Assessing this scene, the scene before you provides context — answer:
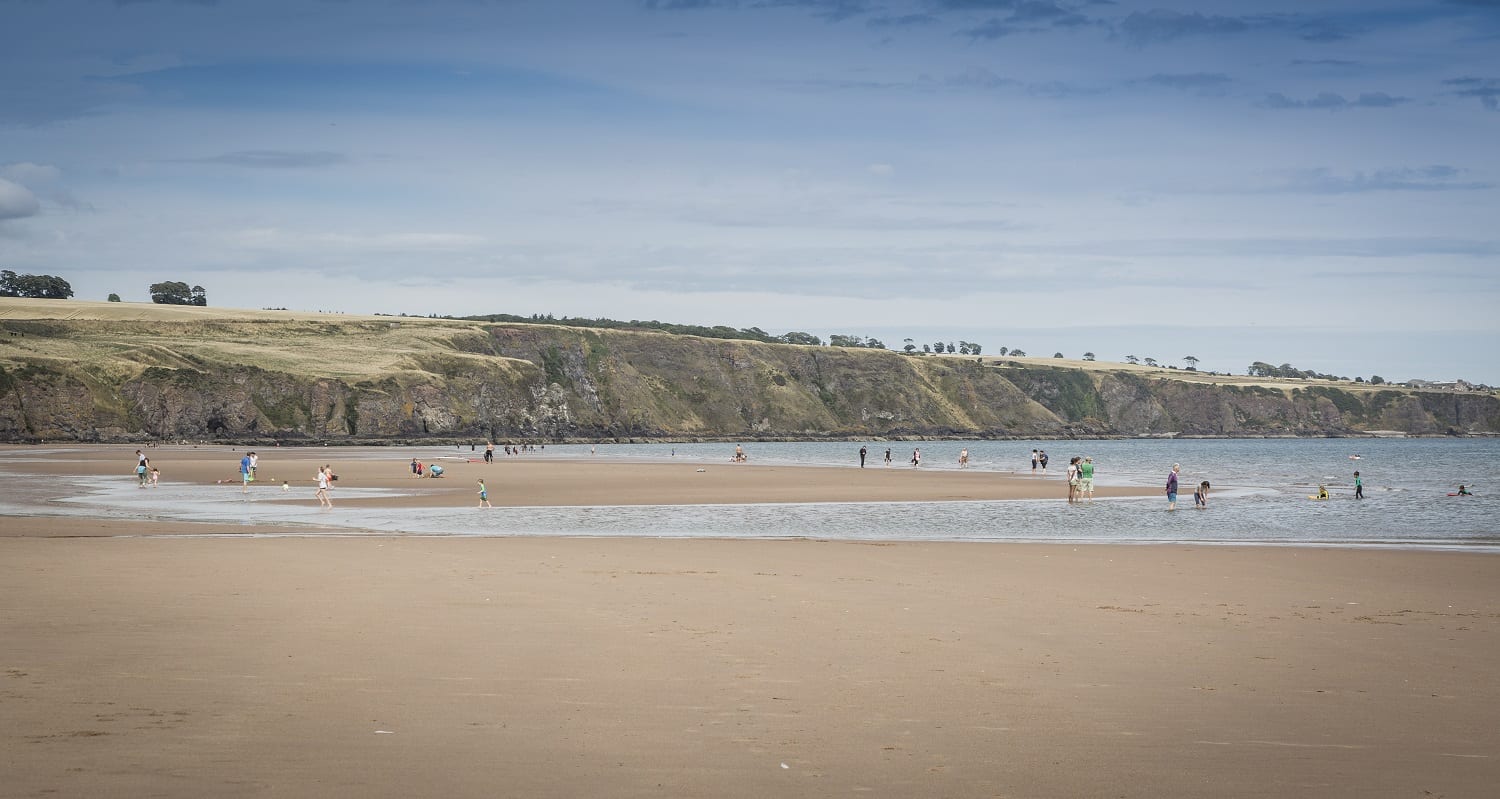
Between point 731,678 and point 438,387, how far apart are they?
127742 millimetres

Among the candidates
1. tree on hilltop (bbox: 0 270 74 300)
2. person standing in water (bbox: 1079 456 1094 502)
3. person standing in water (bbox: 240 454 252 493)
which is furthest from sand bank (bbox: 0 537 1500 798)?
tree on hilltop (bbox: 0 270 74 300)

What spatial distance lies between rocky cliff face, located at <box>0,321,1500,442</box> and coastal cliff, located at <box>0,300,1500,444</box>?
8.4 inches

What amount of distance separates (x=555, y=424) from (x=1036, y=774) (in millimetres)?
147920

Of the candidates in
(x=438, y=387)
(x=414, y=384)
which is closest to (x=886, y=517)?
(x=414, y=384)

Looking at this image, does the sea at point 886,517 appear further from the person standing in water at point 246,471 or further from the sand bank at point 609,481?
the sand bank at point 609,481

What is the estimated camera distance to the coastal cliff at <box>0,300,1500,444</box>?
105250 millimetres

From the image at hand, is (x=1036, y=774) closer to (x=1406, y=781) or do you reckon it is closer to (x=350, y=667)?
(x=1406, y=781)

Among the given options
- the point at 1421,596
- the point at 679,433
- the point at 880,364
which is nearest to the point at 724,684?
the point at 1421,596

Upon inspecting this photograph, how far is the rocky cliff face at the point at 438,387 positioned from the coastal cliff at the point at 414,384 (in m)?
0.21

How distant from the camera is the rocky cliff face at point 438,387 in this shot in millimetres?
104438

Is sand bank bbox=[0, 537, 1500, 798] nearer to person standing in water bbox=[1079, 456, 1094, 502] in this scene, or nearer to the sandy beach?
the sandy beach

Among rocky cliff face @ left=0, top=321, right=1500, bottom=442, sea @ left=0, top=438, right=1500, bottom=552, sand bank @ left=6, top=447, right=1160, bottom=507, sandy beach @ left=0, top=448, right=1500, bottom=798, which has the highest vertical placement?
rocky cliff face @ left=0, top=321, right=1500, bottom=442

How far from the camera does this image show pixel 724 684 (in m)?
10.3

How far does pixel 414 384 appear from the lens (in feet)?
428
